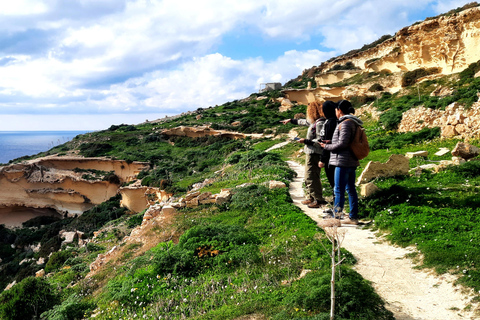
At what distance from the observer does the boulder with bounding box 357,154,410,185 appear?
27.7 feet

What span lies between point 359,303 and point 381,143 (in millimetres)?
12927

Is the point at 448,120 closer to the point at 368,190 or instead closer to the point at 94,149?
the point at 368,190

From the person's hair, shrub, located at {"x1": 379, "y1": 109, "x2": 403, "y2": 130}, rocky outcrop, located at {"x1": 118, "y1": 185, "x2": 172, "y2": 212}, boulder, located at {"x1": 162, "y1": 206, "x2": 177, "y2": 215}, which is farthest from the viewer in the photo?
rocky outcrop, located at {"x1": 118, "y1": 185, "x2": 172, "y2": 212}

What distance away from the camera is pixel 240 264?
18.1 feet

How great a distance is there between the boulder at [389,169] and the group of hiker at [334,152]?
1547 mm

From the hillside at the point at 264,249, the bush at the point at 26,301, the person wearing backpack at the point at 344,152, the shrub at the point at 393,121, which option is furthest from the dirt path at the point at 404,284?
the shrub at the point at 393,121

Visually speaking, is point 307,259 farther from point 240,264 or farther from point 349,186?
point 349,186

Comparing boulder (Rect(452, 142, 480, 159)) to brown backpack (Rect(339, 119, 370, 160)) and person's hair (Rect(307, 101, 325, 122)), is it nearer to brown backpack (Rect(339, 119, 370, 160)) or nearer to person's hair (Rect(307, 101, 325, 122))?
person's hair (Rect(307, 101, 325, 122))

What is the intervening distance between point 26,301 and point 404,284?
7894 mm

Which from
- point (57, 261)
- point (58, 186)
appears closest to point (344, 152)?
point (57, 261)

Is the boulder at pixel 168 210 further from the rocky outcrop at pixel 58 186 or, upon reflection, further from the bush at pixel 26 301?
the rocky outcrop at pixel 58 186

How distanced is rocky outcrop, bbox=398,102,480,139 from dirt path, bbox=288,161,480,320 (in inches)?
397

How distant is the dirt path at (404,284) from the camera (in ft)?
11.4

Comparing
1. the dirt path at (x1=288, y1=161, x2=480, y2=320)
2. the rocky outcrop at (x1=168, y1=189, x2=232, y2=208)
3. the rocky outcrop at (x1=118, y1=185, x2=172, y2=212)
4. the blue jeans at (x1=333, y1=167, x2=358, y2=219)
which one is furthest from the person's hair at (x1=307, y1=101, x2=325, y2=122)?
the rocky outcrop at (x1=118, y1=185, x2=172, y2=212)
